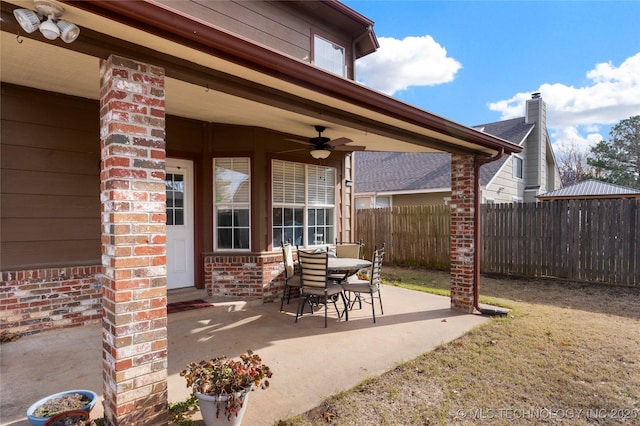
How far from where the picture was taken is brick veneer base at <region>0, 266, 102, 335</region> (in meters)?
4.07

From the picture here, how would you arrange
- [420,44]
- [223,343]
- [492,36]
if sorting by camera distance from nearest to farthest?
[223,343], [492,36], [420,44]

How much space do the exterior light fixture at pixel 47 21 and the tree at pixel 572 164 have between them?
3056cm

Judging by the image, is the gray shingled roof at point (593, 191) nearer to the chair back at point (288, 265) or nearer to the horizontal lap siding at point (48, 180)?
the chair back at point (288, 265)

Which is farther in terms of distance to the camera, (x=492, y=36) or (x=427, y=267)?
(x=427, y=267)

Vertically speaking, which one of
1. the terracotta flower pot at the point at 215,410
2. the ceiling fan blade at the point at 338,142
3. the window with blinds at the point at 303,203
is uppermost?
the ceiling fan blade at the point at 338,142

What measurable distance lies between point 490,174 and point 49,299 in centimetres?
1240

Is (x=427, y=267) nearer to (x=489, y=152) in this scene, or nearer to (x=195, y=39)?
(x=489, y=152)

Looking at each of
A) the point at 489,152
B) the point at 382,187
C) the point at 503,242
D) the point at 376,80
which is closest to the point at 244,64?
the point at 489,152

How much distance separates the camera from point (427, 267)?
10.2m

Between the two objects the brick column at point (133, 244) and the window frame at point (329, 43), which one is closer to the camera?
the brick column at point (133, 244)

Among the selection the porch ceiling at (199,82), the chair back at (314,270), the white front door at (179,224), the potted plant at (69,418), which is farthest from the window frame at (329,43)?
the potted plant at (69,418)

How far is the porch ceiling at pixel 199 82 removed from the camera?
2131mm

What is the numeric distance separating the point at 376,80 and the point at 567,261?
19.9m

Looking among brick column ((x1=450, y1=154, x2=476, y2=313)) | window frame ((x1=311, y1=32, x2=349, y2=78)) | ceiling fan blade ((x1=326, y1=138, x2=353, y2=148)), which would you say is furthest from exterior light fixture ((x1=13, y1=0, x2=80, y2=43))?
window frame ((x1=311, y1=32, x2=349, y2=78))
